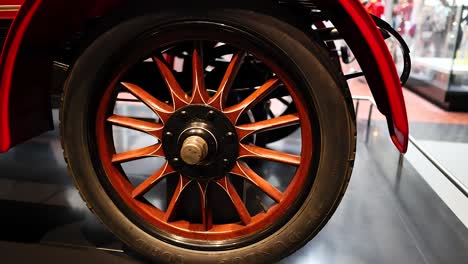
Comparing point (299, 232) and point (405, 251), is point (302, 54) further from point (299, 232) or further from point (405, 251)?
point (405, 251)

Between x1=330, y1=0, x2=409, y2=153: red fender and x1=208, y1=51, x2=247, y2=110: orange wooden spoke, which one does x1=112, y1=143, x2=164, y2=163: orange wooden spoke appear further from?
x1=330, y1=0, x2=409, y2=153: red fender

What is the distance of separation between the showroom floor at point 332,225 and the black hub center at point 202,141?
40 cm

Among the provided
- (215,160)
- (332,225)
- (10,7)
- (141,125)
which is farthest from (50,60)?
(332,225)

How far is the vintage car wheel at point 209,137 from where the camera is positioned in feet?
3.75

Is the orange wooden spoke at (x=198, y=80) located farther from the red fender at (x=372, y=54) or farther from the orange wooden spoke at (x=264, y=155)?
the red fender at (x=372, y=54)

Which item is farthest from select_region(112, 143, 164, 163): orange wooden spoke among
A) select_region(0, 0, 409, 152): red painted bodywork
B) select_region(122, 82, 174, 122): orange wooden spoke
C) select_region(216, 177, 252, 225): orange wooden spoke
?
select_region(0, 0, 409, 152): red painted bodywork

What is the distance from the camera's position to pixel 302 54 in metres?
1.12

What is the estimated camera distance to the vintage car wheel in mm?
1144

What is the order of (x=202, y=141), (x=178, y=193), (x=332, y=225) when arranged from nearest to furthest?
(x=202, y=141) → (x=178, y=193) → (x=332, y=225)

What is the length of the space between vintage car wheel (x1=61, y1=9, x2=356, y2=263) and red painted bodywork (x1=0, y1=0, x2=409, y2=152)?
11 centimetres

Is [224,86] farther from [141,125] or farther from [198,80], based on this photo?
[141,125]

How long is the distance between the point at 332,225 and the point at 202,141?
2.43 feet

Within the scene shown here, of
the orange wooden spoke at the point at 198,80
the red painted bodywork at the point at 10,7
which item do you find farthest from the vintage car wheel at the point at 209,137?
the red painted bodywork at the point at 10,7

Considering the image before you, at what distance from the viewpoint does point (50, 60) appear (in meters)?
1.35
